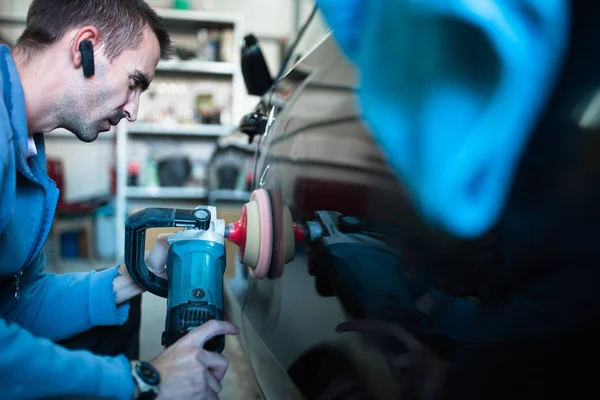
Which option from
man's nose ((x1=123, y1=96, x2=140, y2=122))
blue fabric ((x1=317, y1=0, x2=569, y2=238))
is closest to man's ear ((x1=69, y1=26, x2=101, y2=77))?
man's nose ((x1=123, y1=96, x2=140, y2=122))

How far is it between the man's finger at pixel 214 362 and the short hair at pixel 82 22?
66 centimetres

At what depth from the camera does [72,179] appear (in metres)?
4.25

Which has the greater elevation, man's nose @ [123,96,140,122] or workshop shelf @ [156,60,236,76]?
workshop shelf @ [156,60,236,76]

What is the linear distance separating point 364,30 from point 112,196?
13.3 ft

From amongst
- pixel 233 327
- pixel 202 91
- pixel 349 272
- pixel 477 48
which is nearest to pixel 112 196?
pixel 202 91

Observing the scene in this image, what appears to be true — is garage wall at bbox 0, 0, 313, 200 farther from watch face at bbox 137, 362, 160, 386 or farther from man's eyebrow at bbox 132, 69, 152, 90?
watch face at bbox 137, 362, 160, 386

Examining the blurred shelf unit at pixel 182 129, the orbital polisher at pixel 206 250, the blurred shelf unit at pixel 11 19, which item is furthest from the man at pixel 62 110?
the blurred shelf unit at pixel 11 19

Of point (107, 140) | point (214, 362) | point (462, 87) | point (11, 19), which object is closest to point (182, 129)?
point (107, 140)

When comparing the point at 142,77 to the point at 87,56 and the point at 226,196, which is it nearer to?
the point at 87,56

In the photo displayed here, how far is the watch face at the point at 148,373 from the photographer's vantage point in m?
0.62

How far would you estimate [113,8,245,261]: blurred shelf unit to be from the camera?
377 centimetres

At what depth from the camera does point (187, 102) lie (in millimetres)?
4137

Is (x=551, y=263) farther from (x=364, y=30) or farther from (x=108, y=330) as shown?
(x=108, y=330)

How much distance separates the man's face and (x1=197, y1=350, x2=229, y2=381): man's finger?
631 millimetres
